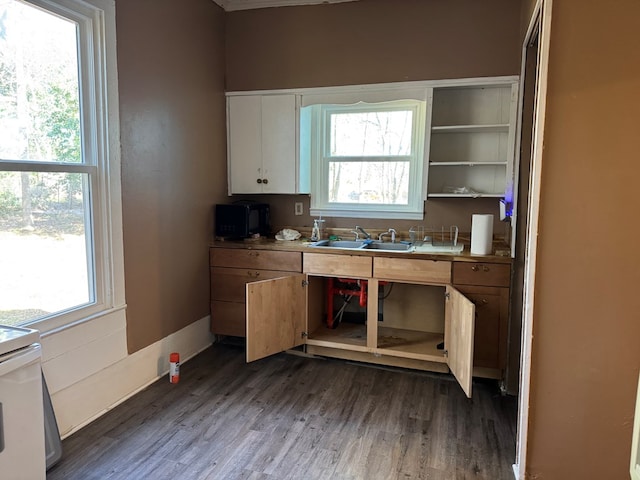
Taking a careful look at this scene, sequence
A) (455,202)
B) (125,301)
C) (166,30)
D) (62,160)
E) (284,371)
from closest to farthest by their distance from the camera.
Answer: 1. (62,160)
2. (125,301)
3. (166,30)
4. (284,371)
5. (455,202)

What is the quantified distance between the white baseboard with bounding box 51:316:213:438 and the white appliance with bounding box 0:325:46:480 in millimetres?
615

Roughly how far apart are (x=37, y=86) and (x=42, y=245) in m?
0.77

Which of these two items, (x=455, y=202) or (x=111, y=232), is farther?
(x=455, y=202)

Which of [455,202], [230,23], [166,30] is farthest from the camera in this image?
[230,23]

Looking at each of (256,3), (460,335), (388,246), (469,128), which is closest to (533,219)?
(460,335)

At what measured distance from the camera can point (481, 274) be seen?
2791mm

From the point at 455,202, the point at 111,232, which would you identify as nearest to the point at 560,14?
the point at 455,202

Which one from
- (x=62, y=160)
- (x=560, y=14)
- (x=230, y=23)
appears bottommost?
(x=62, y=160)

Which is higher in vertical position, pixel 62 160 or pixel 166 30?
pixel 166 30

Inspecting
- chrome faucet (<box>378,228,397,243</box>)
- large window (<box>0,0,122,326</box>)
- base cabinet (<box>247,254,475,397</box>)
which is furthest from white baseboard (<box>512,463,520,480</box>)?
large window (<box>0,0,122,326</box>)

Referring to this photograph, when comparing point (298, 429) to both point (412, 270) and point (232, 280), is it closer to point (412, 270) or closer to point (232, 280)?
point (412, 270)

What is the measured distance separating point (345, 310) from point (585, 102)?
2.45 meters

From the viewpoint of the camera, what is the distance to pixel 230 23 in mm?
3602

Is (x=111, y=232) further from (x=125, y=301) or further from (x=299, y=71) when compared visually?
(x=299, y=71)
